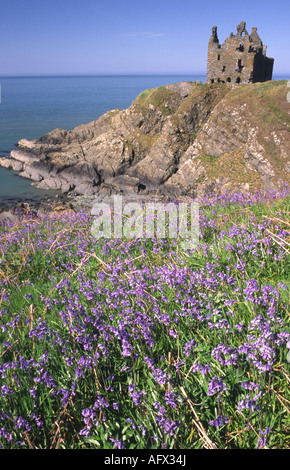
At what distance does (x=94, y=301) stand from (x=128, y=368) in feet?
3.67

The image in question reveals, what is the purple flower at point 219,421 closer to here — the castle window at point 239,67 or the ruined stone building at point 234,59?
the ruined stone building at point 234,59

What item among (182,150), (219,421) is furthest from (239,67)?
(219,421)

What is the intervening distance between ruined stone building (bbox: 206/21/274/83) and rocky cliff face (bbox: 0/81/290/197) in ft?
7.03

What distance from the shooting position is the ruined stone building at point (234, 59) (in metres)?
49.1

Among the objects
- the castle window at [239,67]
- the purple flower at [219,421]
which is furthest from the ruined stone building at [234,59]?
the purple flower at [219,421]

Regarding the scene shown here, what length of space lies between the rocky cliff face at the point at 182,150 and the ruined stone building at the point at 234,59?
2143mm

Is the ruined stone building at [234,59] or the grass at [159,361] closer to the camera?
the grass at [159,361]

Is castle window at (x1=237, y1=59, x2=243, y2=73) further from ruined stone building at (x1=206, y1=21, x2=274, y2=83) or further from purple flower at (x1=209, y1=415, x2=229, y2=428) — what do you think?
purple flower at (x1=209, y1=415, x2=229, y2=428)

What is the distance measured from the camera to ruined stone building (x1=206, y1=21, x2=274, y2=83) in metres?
49.1

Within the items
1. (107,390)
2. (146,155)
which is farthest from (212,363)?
(146,155)

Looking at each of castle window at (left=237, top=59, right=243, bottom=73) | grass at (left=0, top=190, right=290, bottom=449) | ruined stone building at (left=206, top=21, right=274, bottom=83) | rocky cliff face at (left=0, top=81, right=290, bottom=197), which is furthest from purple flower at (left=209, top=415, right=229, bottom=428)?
castle window at (left=237, top=59, right=243, bottom=73)

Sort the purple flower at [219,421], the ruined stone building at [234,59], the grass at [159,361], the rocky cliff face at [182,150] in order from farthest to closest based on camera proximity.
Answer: the ruined stone building at [234,59]
the rocky cliff face at [182,150]
the grass at [159,361]
the purple flower at [219,421]

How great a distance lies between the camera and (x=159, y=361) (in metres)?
3.31

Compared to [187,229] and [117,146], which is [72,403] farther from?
[117,146]
